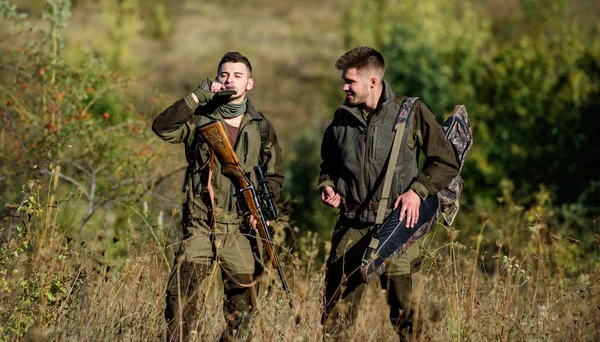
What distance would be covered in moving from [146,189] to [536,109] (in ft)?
62.5

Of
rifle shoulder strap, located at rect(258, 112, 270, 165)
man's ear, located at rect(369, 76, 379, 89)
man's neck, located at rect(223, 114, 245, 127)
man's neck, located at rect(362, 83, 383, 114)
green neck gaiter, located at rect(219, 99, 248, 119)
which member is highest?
man's ear, located at rect(369, 76, 379, 89)

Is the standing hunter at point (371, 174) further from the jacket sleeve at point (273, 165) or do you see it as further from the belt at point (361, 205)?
the jacket sleeve at point (273, 165)

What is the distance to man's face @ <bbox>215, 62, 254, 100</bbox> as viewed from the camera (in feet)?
14.7

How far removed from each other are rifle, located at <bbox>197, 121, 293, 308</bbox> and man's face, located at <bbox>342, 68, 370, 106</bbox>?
78 centimetres

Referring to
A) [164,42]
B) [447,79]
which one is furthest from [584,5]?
[447,79]

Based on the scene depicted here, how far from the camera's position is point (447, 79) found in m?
26.0

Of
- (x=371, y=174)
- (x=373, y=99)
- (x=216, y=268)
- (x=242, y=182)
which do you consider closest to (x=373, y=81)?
(x=373, y=99)

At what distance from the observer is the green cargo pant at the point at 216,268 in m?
4.25

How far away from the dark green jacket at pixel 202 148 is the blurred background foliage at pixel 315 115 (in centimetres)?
24

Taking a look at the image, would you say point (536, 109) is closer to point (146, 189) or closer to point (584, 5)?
point (146, 189)

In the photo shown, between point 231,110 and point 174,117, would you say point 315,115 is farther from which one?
point 174,117

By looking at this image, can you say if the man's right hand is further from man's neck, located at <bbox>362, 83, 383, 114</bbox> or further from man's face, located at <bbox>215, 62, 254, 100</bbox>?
man's face, located at <bbox>215, 62, 254, 100</bbox>

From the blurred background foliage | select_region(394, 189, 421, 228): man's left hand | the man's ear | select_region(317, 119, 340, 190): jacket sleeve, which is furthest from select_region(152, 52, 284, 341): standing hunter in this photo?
select_region(394, 189, 421, 228): man's left hand

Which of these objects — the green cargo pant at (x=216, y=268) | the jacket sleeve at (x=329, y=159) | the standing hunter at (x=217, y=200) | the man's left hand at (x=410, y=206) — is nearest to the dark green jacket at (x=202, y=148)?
the standing hunter at (x=217, y=200)
